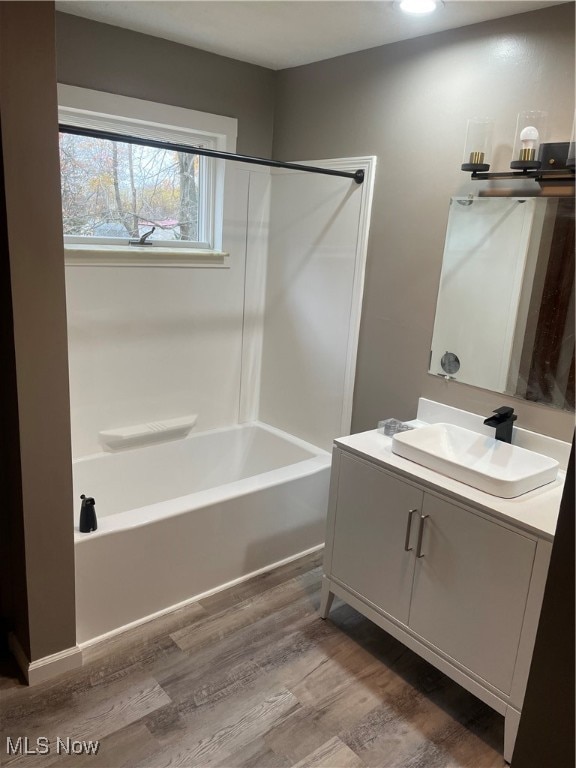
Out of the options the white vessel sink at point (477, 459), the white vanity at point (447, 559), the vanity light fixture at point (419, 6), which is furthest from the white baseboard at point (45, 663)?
the vanity light fixture at point (419, 6)

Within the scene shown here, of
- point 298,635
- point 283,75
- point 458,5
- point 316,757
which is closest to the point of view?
point 316,757

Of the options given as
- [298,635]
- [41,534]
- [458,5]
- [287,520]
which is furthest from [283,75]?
[298,635]

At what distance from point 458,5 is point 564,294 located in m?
1.09

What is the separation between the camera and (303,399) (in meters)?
3.24

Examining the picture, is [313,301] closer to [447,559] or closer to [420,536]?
[420,536]

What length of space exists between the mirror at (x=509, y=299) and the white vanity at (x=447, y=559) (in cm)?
22

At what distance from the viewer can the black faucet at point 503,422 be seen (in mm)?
2205

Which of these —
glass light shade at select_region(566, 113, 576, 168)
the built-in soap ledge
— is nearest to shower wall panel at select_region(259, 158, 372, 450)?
the built-in soap ledge

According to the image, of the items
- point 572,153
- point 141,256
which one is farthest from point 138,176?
point 572,153

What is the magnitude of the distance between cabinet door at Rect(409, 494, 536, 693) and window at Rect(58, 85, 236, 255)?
76.5 inches

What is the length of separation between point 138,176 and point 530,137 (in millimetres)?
1790

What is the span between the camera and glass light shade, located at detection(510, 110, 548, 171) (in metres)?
2.03

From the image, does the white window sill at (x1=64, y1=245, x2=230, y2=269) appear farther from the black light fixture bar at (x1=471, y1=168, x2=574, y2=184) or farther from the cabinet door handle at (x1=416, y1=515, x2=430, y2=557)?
the cabinet door handle at (x1=416, y1=515, x2=430, y2=557)

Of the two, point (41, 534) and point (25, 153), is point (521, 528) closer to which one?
point (41, 534)
